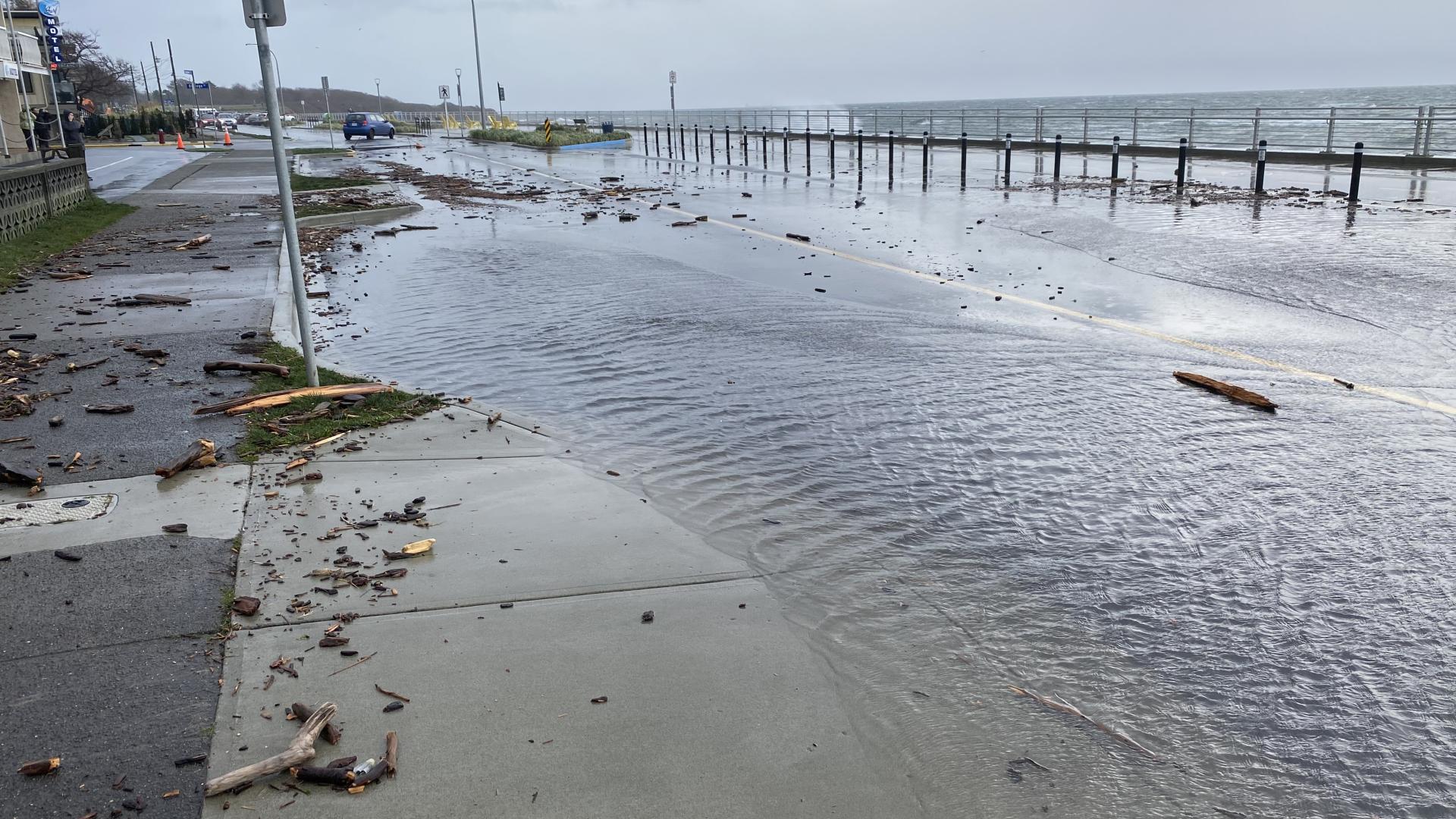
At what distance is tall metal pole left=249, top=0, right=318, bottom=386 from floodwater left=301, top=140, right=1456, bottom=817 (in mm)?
1288

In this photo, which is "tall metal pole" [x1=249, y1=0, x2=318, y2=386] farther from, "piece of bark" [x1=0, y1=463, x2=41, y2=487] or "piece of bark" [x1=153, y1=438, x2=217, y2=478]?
"piece of bark" [x1=0, y1=463, x2=41, y2=487]

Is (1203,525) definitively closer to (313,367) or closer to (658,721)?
(658,721)

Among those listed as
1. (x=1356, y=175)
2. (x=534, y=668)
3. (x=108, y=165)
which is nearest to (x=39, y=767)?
(x=534, y=668)

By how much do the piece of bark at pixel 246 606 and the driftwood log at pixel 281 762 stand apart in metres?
1.01

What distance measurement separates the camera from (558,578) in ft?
16.5

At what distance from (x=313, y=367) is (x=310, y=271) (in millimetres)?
7413

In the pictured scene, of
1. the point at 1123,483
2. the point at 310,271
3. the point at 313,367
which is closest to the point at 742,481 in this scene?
the point at 1123,483

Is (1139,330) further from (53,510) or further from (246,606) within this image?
(53,510)

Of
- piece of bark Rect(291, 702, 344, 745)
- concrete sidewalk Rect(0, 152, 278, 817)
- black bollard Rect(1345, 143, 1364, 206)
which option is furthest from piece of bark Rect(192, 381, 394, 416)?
black bollard Rect(1345, 143, 1364, 206)

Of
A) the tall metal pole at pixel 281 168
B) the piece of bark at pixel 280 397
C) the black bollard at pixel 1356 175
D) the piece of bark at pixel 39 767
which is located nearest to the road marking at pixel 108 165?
the tall metal pole at pixel 281 168

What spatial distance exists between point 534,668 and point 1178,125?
310 feet

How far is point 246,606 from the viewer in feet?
15.0

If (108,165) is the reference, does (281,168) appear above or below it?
above

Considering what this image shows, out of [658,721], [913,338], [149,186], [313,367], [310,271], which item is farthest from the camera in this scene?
[149,186]
